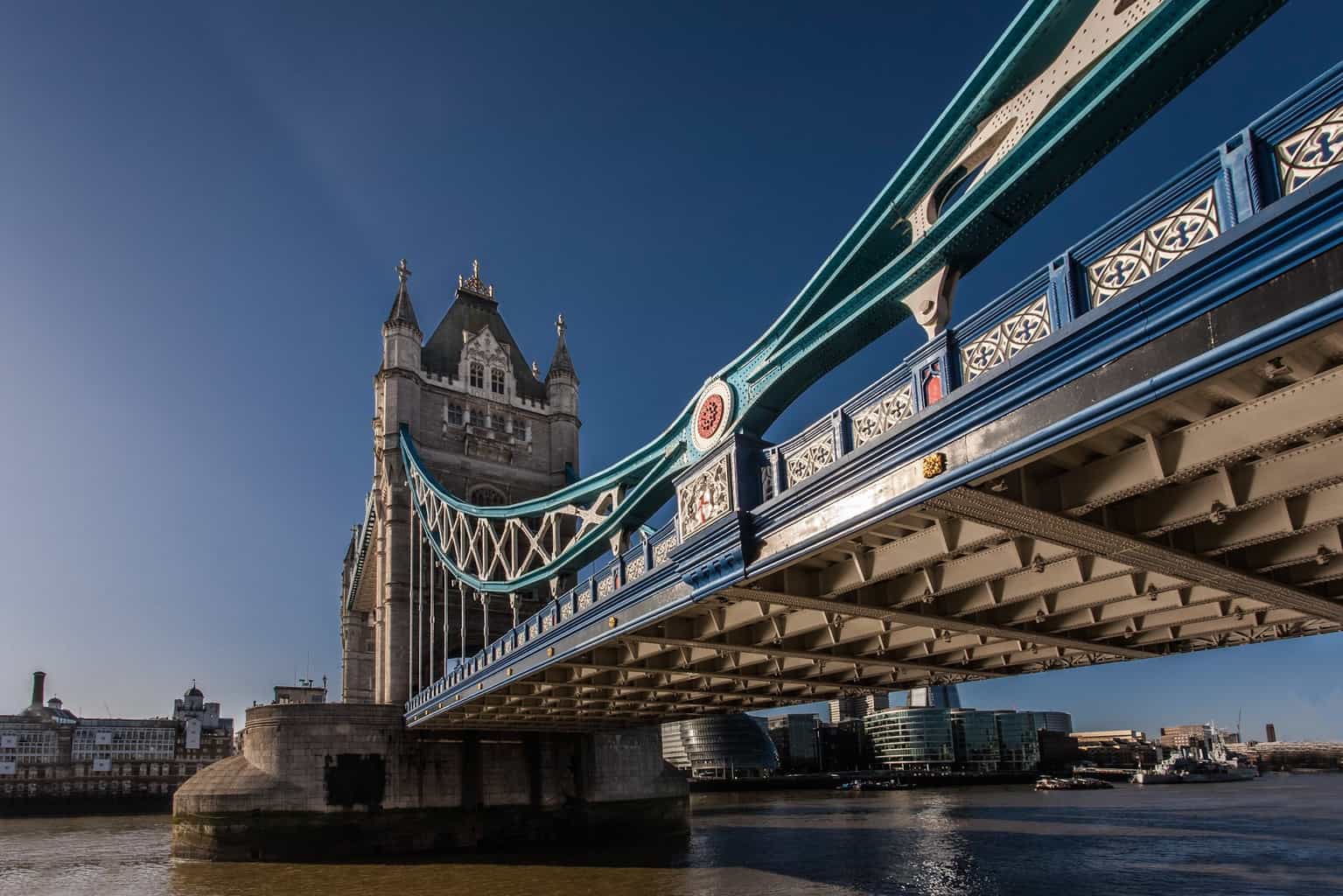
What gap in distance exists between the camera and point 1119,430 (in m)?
9.12

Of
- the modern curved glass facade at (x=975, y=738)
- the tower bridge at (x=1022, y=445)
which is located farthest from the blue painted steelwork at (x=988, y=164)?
the modern curved glass facade at (x=975, y=738)

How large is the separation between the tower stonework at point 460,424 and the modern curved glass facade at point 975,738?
317 feet

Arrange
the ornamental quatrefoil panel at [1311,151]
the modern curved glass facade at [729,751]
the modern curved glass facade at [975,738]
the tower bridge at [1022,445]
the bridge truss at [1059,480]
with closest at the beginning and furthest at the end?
1. the ornamental quatrefoil panel at [1311,151]
2. the bridge truss at [1059,480]
3. the tower bridge at [1022,445]
4. the modern curved glass facade at [729,751]
5. the modern curved glass facade at [975,738]

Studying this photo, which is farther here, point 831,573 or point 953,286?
point 831,573

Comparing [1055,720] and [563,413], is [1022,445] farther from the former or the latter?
[1055,720]

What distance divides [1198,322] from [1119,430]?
1873 mm

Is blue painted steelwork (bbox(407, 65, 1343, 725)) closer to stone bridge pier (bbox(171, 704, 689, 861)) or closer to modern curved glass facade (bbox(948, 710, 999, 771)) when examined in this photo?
stone bridge pier (bbox(171, 704, 689, 861))

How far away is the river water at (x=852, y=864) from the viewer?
2389 cm

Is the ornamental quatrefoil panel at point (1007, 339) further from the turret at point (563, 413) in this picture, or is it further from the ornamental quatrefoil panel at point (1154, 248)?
the turret at point (563, 413)

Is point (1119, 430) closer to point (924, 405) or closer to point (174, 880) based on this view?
point (924, 405)

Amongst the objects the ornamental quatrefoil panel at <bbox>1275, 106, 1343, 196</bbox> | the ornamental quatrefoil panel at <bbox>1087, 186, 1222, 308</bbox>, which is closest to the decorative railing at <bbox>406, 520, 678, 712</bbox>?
the ornamental quatrefoil panel at <bbox>1087, 186, 1222, 308</bbox>

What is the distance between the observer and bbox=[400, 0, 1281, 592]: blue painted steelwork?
928 cm

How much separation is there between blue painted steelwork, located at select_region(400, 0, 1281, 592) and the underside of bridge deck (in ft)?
6.21

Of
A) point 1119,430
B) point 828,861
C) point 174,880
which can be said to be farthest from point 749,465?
point 174,880
